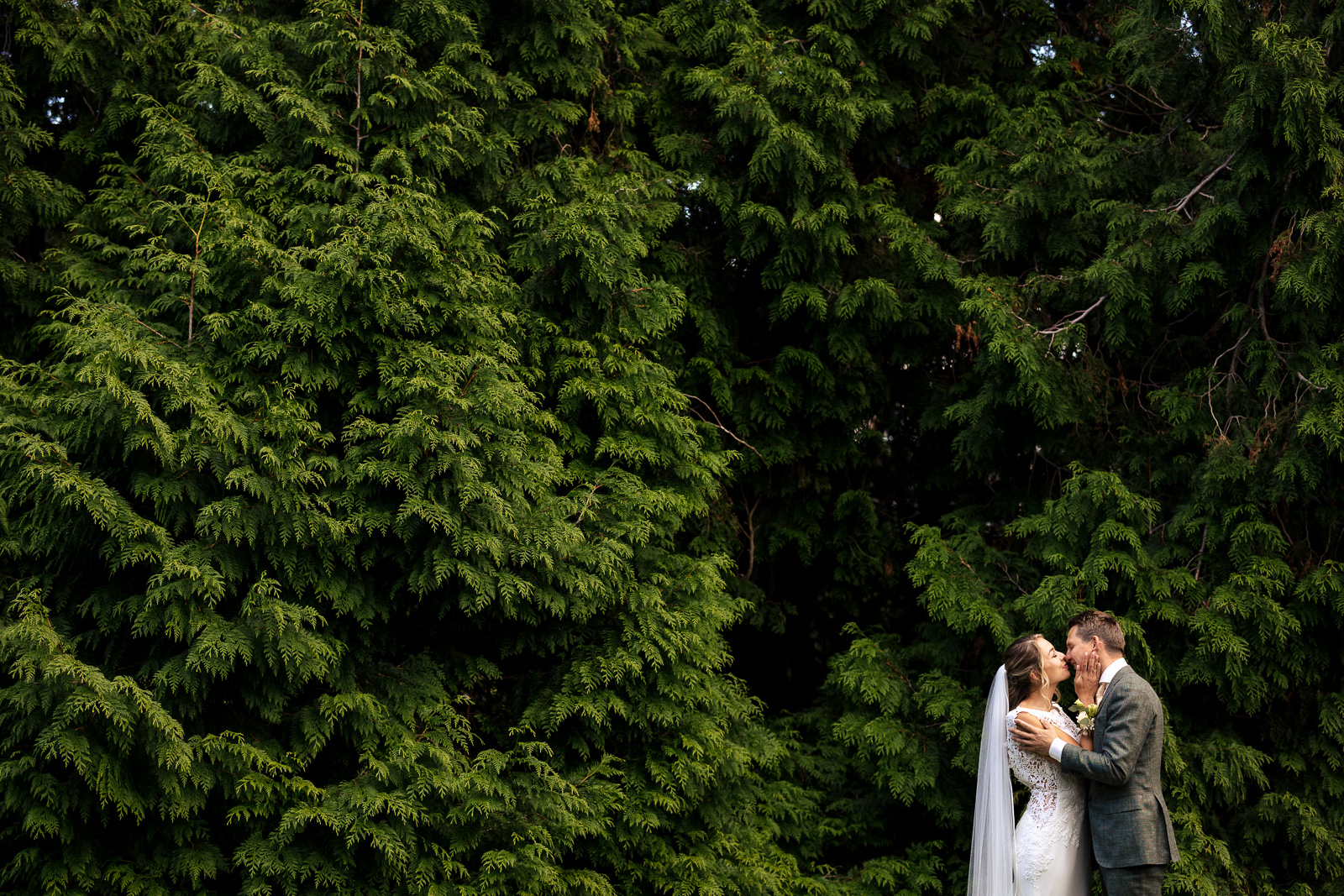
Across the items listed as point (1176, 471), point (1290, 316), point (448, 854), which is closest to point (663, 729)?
point (448, 854)

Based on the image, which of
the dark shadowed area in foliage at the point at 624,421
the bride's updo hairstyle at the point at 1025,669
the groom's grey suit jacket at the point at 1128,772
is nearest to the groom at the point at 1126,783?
the groom's grey suit jacket at the point at 1128,772

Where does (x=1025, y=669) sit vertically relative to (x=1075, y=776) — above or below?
above

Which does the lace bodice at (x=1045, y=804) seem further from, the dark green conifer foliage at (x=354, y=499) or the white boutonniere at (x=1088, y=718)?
the dark green conifer foliage at (x=354, y=499)

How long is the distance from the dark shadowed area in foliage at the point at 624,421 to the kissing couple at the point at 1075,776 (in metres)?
1.16

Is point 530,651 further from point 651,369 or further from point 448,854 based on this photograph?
point 651,369

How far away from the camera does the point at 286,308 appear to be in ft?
16.6

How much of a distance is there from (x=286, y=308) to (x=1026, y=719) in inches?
167

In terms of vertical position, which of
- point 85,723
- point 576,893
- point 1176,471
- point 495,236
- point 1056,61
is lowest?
point 576,893

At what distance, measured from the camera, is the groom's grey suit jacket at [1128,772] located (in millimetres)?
4277

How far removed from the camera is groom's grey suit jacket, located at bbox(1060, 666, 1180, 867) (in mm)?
4277

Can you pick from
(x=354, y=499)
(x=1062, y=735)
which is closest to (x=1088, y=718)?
(x=1062, y=735)

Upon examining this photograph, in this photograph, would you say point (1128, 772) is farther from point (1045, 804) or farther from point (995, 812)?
point (995, 812)

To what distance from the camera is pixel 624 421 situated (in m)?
6.14

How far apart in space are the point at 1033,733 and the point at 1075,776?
313 millimetres
